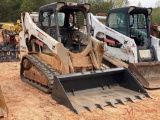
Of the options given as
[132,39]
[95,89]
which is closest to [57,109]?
[95,89]

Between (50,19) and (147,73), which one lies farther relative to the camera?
(147,73)

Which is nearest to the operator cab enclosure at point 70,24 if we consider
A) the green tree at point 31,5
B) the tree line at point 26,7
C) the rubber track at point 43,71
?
the rubber track at point 43,71

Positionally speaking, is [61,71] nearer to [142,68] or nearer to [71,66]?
[71,66]

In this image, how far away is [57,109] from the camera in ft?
19.0

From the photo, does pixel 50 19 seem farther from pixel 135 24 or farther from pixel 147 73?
pixel 135 24

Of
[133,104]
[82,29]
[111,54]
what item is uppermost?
[82,29]

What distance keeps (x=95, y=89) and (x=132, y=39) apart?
2.63 metres

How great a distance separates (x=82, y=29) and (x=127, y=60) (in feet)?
6.34

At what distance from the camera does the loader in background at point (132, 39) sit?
826 cm

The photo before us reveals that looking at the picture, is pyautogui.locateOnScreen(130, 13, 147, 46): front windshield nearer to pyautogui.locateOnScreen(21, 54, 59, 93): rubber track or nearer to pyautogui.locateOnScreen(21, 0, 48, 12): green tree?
pyautogui.locateOnScreen(21, 54, 59, 93): rubber track

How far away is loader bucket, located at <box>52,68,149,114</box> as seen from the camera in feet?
19.7

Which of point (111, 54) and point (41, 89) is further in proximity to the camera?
point (111, 54)

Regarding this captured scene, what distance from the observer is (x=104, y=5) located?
34219 mm

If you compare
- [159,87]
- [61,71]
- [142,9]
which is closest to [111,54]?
[142,9]
